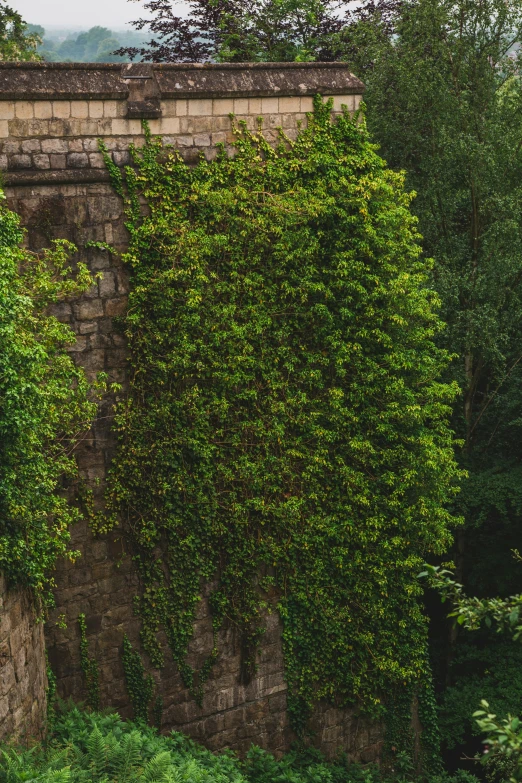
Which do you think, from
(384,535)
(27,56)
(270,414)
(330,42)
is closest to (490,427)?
(384,535)

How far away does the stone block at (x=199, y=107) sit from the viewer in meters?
9.05

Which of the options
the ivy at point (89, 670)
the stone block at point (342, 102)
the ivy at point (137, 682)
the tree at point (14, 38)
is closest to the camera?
the ivy at point (89, 670)

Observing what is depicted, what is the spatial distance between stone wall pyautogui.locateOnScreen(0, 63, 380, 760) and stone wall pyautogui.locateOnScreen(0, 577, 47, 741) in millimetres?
1229

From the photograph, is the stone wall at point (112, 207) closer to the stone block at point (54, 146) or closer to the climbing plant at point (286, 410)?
the stone block at point (54, 146)

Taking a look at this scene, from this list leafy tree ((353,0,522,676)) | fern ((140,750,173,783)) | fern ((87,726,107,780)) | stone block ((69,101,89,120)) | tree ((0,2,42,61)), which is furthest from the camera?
tree ((0,2,42,61))

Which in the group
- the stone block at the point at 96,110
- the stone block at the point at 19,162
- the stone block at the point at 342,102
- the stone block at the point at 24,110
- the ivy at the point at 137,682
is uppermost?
the stone block at the point at 342,102

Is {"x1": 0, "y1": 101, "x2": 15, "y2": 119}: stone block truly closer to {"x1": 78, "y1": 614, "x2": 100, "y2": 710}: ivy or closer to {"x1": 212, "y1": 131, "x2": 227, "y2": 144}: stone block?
{"x1": 212, "y1": 131, "x2": 227, "y2": 144}: stone block

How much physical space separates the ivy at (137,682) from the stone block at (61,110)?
566 centimetres

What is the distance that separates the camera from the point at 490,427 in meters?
15.3

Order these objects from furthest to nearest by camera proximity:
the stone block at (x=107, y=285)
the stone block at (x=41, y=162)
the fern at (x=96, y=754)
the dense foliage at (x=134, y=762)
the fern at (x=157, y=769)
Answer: the stone block at (x=107, y=285), the stone block at (x=41, y=162), the fern at (x=96, y=754), the fern at (x=157, y=769), the dense foliage at (x=134, y=762)

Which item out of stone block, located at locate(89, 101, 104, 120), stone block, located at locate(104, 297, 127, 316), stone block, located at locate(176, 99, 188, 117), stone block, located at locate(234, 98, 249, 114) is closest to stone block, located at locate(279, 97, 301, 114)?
stone block, located at locate(234, 98, 249, 114)

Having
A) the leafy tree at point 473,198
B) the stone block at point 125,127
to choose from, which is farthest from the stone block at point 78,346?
the leafy tree at point 473,198

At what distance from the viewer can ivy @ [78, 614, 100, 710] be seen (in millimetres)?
9156

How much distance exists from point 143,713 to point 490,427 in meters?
8.61
